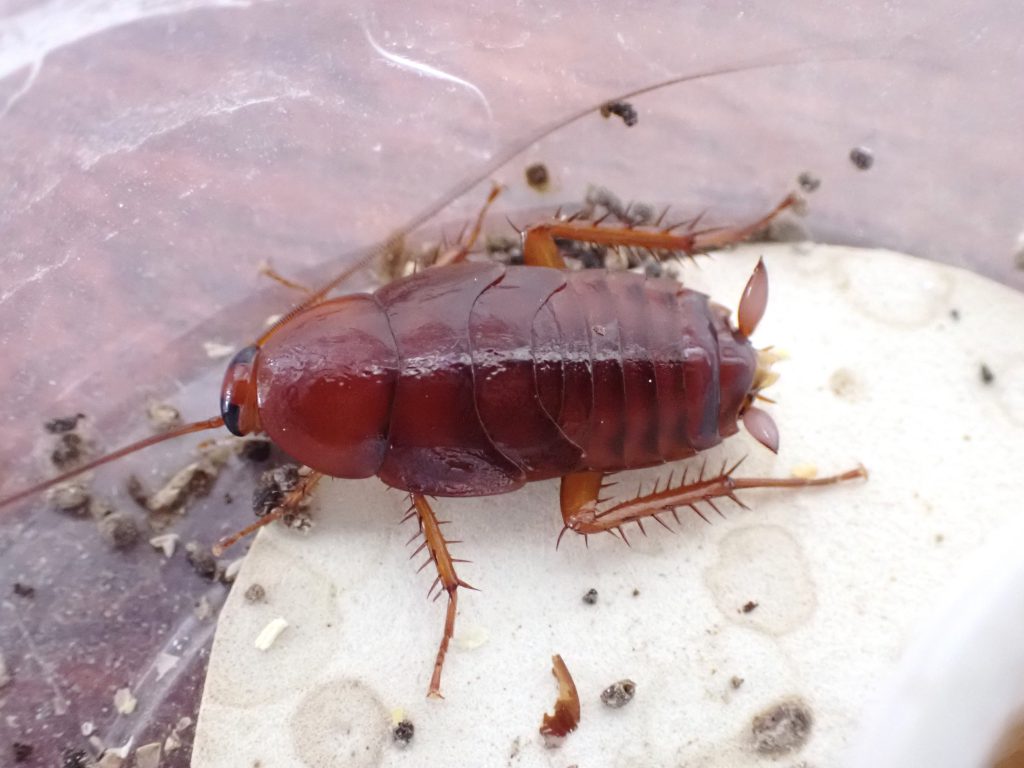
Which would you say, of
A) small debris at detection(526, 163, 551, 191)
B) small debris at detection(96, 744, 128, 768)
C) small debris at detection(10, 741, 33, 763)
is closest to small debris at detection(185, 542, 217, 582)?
small debris at detection(96, 744, 128, 768)

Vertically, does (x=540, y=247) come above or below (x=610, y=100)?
below

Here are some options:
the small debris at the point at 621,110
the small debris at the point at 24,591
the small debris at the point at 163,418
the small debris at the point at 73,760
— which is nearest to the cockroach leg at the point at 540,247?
the small debris at the point at 621,110

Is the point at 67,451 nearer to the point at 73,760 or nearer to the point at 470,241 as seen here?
the point at 73,760

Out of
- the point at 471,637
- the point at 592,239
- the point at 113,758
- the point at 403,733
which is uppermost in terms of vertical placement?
the point at 592,239

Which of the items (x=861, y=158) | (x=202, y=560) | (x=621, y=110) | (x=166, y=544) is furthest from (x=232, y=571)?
(x=861, y=158)

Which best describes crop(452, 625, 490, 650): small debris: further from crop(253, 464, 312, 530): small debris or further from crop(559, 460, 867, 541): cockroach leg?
crop(253, 464, 312, 530): small debris

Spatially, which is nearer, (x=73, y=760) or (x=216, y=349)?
(x=73, y=760)

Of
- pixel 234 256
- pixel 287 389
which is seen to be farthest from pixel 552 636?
pixel 234 256
